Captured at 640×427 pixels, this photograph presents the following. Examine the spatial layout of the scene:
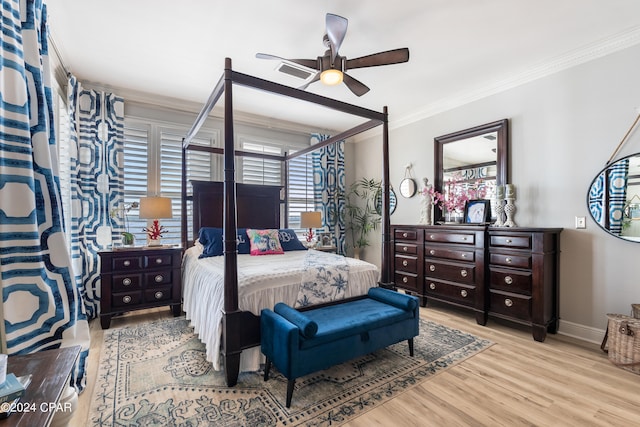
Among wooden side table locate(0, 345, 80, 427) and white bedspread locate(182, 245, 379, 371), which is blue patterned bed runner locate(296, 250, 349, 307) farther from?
wooden side table locate(0, 345, 80, 427)

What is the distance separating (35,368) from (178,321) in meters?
2.42

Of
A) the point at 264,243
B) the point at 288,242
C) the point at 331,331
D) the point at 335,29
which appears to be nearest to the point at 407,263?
the point at 288,242

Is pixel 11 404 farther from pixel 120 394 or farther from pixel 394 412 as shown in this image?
pixel 394 412

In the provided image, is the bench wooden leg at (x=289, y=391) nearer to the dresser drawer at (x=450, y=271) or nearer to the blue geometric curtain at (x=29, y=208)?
the blue geometric curtain at (x=29, y=208)

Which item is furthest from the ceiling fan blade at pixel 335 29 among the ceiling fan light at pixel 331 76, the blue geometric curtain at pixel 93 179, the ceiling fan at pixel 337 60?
the blue geometric curtain at pixel 93 179

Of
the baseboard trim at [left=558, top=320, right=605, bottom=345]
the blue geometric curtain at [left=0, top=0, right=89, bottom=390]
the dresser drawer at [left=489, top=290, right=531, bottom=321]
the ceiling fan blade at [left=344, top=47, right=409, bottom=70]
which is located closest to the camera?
the blue geometric curtain at [left=0, top=0, right=89, bottom=390]

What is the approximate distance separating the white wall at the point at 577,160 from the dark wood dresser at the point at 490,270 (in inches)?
7.9

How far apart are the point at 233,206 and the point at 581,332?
11.3ft

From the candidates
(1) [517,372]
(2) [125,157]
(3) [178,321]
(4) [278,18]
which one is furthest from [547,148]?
(2) [125,157]

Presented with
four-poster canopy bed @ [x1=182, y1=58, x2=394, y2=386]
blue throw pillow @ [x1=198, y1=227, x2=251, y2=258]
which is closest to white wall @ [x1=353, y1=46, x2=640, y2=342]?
four-poster canopy bed @ [x1=182, y1=58, x2=394, y2=386]

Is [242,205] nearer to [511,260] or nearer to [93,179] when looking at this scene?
[93,179]

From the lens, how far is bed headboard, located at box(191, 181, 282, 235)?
3861 millimetres

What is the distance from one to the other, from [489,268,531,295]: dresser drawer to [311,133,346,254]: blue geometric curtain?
2.73 meters

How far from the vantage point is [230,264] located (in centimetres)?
199
